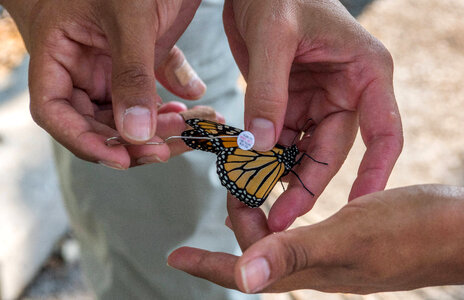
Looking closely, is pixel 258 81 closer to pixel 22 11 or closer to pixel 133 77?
pixel 133 77

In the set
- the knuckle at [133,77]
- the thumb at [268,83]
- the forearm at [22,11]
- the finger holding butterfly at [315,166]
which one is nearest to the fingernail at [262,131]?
the thumb at [268,83]

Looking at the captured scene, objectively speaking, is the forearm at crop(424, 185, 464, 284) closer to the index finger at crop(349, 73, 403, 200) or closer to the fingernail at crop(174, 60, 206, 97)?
→ the index finger at crop(349, 73, 403, 200)

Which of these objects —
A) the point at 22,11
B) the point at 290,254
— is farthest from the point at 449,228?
the point at 22,11

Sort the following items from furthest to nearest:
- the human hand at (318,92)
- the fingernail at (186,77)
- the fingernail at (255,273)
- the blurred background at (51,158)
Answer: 1. the blurred background at (51,158)
2. the fingernail at (186,77)
3. the human hand at (318,92)
4. the fingernail at (255,273)

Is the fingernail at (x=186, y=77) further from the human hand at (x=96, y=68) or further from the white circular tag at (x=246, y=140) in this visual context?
A: the white circular tag at (x=246, y=140)

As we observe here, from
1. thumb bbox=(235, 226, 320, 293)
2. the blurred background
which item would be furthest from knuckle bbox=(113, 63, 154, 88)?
the blurred background

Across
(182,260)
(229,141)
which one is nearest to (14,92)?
(229,141)
